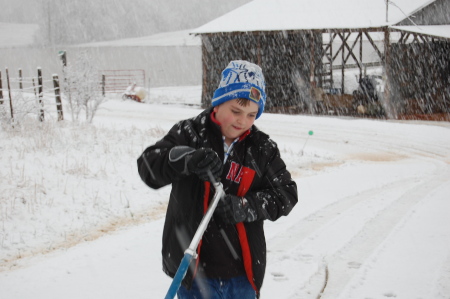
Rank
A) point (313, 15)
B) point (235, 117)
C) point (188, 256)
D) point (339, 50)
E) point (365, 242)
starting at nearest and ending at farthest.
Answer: point (188, 256)
point (235, 117)
point (365, 242)
point (339, 50)
point (313, 15)

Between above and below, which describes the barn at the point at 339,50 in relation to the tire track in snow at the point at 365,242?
above

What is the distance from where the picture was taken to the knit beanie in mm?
2326

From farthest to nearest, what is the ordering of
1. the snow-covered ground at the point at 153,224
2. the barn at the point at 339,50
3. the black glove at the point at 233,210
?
the barn at the point at 339,50, the snow-covered ground at the point at 153,224, the black glove at the point at 233,210

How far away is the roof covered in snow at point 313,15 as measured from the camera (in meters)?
18.4

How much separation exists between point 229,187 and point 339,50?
61.0 ft

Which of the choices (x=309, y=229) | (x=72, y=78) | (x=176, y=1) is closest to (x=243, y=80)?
(x=309, y=229)

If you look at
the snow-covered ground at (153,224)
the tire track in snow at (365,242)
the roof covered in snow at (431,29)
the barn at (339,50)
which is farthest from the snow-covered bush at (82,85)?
the roof covered in snow at (431,29)

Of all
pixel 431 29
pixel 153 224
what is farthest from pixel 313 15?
pixel 153 224

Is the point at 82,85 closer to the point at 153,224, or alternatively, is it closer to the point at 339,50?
the point at 153,224

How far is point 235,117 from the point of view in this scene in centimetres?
230

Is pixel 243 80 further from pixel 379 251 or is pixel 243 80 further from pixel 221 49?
pixel 221 49

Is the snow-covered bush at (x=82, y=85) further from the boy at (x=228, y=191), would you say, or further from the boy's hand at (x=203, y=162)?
the boy's hand at (x=203, y=162)

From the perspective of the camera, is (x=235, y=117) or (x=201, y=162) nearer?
(x=201, y=162)

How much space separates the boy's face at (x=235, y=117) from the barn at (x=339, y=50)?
53.1 ft
